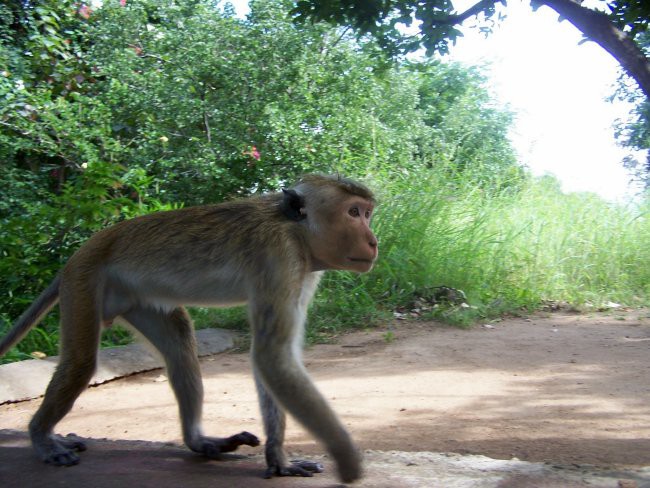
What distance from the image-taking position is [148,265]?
369 centimetres

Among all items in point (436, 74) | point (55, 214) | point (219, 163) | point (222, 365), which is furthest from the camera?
point (436, 74)

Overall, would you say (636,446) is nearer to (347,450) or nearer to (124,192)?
(347,450)

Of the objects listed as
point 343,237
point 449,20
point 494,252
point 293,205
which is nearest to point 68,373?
point 293,205

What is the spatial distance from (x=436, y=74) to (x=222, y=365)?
43.2 feet

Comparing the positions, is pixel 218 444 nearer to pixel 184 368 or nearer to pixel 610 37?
pixel 184 368

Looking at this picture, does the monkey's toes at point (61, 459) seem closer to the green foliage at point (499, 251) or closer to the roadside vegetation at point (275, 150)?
the roadside vegetation at point (275, 150)

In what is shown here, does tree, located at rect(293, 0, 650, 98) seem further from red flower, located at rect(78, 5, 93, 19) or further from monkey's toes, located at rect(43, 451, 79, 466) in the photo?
red flower, located at rect(78, 5, 93, 19)

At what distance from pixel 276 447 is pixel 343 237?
3.70ft

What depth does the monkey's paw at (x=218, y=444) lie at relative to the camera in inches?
146

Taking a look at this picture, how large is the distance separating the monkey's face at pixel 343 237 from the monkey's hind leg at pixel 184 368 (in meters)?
0.93

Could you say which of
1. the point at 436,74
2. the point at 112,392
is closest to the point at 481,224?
the point at 112,392

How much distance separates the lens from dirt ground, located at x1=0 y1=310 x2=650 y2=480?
4449 millimetres

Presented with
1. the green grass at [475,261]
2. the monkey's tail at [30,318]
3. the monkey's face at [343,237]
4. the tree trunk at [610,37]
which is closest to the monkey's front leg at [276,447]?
the monkey's face at [343,237]

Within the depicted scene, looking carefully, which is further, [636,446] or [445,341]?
[445,341]
